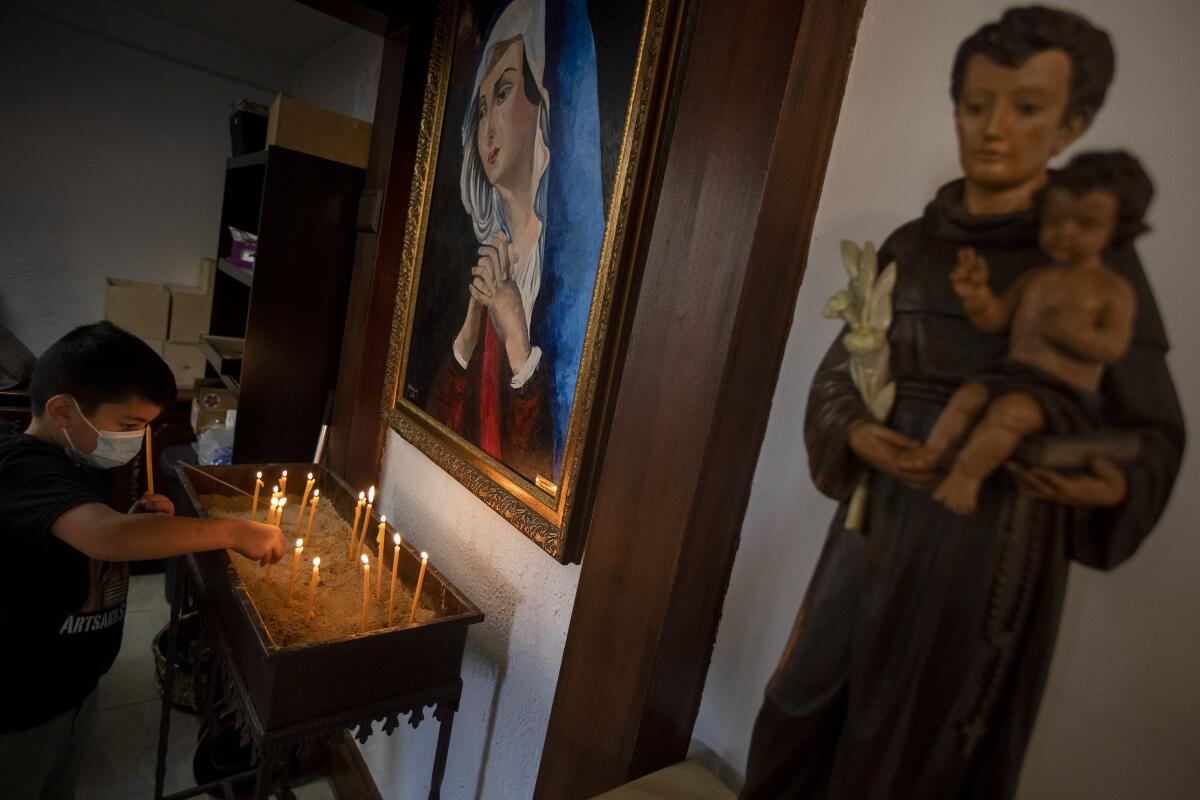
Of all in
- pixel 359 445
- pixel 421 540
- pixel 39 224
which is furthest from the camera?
pixel 39 224

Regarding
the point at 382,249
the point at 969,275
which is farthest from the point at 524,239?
the point at 969,275

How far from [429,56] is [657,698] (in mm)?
1765

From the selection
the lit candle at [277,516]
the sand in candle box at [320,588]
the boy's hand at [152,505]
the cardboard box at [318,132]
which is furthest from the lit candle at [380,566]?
the cardboard box at [318,132]

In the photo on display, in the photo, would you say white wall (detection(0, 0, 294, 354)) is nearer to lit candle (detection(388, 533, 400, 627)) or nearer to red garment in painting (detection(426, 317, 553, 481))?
red garment in painting (detection(426, 317, 553, 481))

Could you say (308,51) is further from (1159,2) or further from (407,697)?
(1159,2)

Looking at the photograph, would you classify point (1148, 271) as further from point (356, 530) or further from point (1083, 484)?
point (356, 530)

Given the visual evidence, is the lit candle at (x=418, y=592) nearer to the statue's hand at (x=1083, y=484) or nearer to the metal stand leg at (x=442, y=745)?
the metal stand leg at (x=442, y=745)

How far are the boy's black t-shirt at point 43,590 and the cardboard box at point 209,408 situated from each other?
54.3 inches

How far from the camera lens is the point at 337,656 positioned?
1151 millimetres

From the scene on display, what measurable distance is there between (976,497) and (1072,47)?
1.07ft

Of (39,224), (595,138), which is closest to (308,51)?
(39,224)

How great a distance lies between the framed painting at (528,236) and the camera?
1136mm

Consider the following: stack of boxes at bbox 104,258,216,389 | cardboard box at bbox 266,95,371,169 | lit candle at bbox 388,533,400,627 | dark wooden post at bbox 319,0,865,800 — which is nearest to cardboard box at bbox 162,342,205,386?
stack of boxes at bbox 104,258,216,389

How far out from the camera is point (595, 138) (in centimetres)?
119
